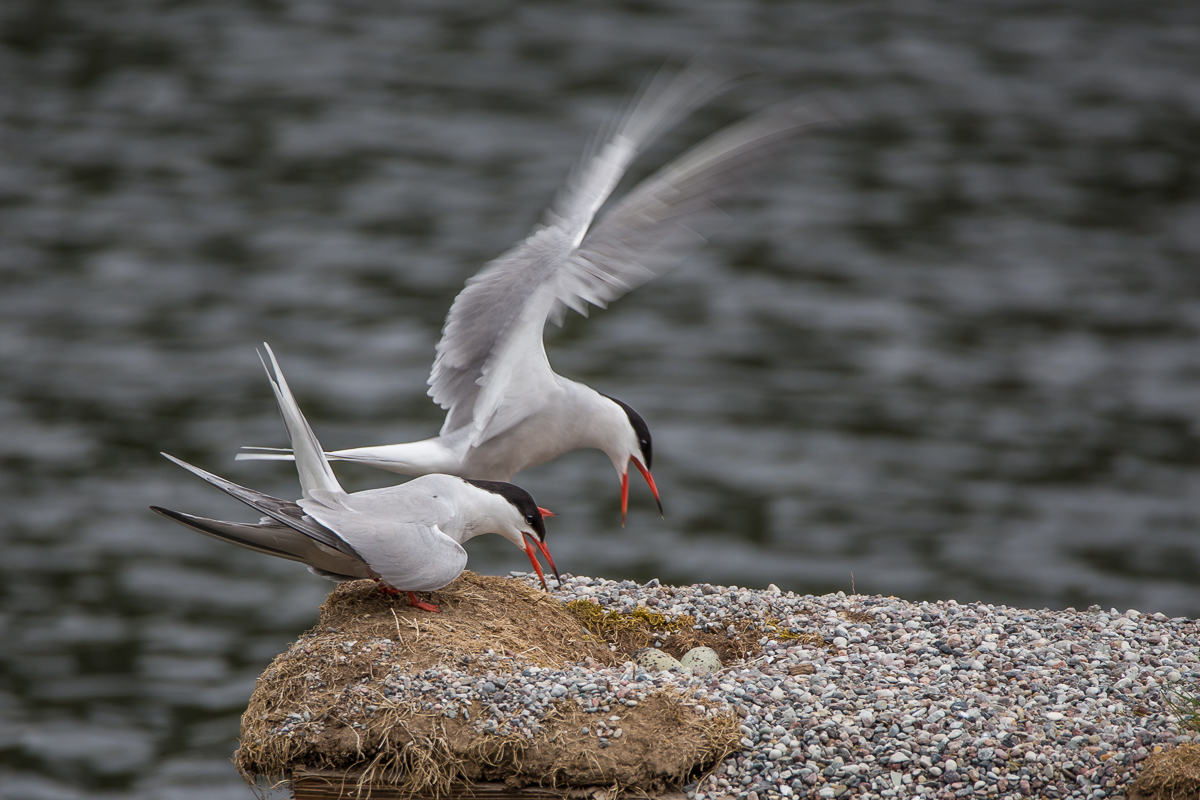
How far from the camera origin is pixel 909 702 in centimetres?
414

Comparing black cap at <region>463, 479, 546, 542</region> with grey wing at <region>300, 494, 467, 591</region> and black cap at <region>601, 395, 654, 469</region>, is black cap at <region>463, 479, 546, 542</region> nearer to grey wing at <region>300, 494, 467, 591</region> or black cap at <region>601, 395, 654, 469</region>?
grey wing at <region>300, 494, 467, 591</region>

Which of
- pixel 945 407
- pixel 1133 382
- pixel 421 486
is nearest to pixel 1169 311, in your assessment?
pixel 1133 382

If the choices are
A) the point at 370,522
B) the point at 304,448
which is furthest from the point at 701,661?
the point at 304,448

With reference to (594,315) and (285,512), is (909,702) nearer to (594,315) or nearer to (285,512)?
(285,512)

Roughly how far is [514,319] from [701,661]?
153 centimetres

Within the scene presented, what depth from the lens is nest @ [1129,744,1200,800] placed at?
142 inches

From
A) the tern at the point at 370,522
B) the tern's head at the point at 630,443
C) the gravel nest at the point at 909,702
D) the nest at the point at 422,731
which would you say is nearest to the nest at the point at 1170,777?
the gravel nest at the point at 909,702

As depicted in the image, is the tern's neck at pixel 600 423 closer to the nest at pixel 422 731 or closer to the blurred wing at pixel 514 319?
the blurred wing at pixel 514 319

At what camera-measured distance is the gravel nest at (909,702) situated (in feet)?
12.6

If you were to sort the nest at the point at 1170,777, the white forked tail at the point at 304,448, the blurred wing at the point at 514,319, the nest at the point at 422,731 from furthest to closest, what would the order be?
the blurred wing at the point at 514,319 → the white forked tail at the point at 304,448 → the nest at the point at 422,731 → the nest at the point at 1170,777

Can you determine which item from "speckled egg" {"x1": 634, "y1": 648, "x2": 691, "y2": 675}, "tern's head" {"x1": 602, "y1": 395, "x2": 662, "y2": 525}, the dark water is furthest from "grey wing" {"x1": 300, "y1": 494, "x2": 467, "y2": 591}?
the dark water

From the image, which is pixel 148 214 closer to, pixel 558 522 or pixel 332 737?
pixel 558 522

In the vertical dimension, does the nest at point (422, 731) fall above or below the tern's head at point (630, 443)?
below

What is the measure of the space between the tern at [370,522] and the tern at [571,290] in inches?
16.8
